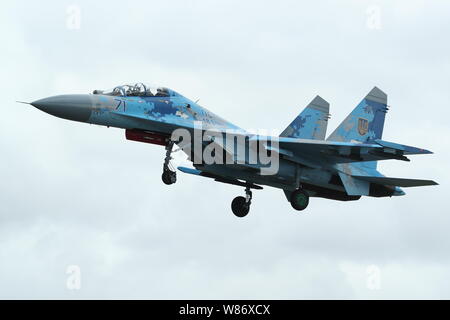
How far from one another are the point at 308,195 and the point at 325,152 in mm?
1410

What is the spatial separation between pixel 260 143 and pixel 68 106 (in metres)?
5.63

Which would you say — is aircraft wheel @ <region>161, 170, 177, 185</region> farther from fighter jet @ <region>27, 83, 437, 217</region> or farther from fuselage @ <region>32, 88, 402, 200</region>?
fuselage @ <region>32, 88, 402, 200</region>

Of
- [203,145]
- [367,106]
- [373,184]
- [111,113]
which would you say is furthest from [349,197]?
[111,113]

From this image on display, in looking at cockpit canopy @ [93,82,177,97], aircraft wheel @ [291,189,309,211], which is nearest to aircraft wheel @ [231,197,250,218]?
aircraft wheel @ [291,189,309,211]

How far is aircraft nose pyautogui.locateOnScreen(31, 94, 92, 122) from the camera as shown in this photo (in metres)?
28.3

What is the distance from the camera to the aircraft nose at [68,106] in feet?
93.0

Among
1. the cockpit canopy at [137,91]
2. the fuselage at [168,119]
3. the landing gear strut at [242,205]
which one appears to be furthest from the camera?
the landing gear strut at [242,205]

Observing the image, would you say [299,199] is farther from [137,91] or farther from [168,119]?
[137,91]

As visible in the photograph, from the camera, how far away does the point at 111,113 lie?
96.2ft

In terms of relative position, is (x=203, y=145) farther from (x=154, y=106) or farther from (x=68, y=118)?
(x=68, y=118)

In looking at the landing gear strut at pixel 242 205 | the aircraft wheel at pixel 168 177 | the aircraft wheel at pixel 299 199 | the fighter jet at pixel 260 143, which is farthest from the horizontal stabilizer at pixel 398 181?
the aircraft wheel at pixel 168 177

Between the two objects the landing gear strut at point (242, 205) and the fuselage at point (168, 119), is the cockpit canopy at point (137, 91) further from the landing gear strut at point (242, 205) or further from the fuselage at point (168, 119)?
the landing gear strut at point (242, 205)

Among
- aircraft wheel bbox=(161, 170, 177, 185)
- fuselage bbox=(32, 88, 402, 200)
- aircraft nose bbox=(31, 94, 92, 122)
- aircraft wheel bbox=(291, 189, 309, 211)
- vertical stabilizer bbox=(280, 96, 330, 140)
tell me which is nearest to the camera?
aircraft nose bbox=(31, 94, 92, 122)

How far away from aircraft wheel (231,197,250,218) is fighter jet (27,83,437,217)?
0.04ft
